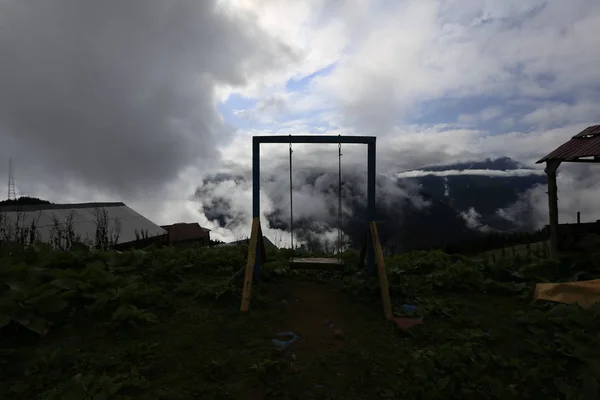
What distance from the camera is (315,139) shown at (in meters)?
5.75

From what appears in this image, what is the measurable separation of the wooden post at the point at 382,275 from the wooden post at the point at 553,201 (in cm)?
750

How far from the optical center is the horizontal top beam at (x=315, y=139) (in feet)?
18.8

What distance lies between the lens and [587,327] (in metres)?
3.88

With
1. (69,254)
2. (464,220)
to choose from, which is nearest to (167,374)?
(69,254)

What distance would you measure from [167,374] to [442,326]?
2.96 metres

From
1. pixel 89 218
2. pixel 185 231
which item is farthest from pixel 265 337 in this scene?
pixel 185 231

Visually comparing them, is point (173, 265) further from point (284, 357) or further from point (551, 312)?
point (551, 312)

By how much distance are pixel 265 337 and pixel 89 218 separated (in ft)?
65.6

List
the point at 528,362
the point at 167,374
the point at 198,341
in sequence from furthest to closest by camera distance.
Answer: the point at 198,341
the point at 528,362
the point at 167,374

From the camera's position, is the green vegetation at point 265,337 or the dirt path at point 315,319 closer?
the green vegetation at point 265,337

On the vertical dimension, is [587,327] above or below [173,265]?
below

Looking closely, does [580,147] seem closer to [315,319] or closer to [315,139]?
[315,139]

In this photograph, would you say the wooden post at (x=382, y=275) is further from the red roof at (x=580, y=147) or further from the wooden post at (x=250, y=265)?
the red roof at (x=580, y=147)

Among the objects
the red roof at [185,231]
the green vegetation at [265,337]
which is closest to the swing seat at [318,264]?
the green vegetation at [265,337]
